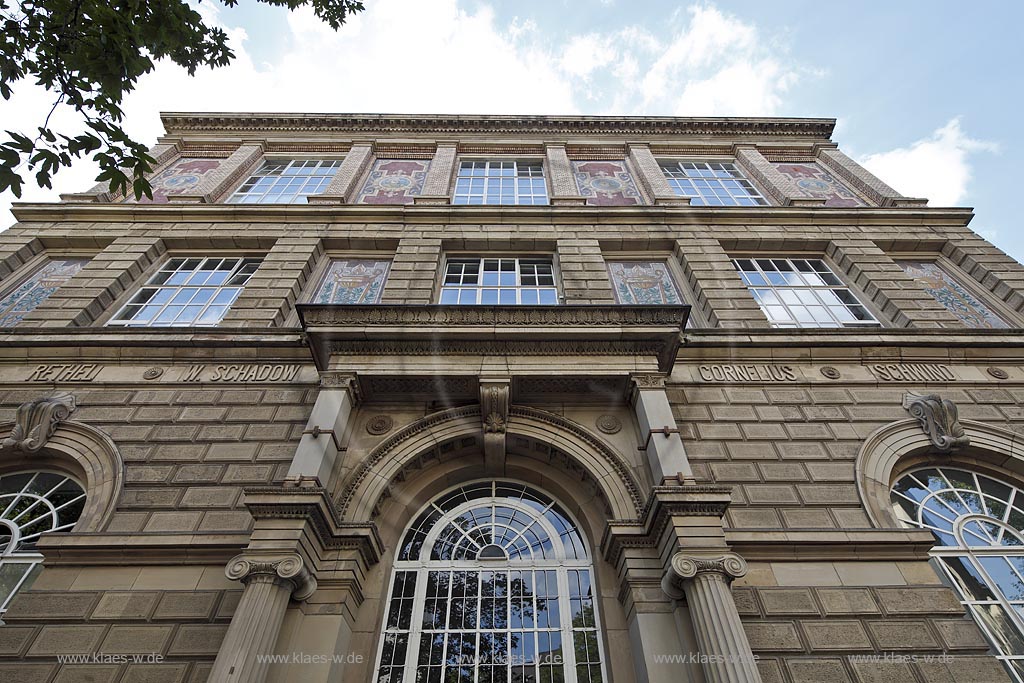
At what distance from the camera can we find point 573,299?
1222cm

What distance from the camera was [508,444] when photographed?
31.3 feet

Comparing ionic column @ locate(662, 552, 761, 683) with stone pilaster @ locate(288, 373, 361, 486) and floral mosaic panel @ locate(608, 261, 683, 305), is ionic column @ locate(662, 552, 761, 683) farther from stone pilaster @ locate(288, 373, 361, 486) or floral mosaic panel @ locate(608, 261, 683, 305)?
floral mosaic panel @ locate(608, 261, 683, 305)

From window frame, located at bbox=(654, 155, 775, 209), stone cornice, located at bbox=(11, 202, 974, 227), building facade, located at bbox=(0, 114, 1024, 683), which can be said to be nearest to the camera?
building facade, located at bbox=(0, 114, 1024, 683)

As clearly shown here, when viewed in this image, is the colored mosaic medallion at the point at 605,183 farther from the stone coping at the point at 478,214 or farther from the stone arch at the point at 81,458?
the stone arch at the point at 81,458

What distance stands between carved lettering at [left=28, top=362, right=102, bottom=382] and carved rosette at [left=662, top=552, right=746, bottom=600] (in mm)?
10847

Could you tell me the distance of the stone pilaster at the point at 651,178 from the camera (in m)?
15.9

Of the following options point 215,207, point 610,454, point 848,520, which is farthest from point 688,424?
point 215,207

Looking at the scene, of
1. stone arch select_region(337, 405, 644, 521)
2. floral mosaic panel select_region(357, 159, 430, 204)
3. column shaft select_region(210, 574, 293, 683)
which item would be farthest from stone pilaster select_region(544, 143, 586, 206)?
column shaft select_region(210, 574, 293, 683)

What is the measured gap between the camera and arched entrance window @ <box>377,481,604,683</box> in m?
7.43

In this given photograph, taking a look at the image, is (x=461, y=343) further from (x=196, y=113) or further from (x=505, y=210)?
(x=196, y=113)

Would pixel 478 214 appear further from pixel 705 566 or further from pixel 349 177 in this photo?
pixel 705 566

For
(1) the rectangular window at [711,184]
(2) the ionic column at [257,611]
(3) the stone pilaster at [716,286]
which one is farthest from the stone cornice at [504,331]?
(1) the rectangular window at [711,184]

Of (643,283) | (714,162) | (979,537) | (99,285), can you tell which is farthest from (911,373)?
(99,285)

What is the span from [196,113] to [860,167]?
75.9ft
